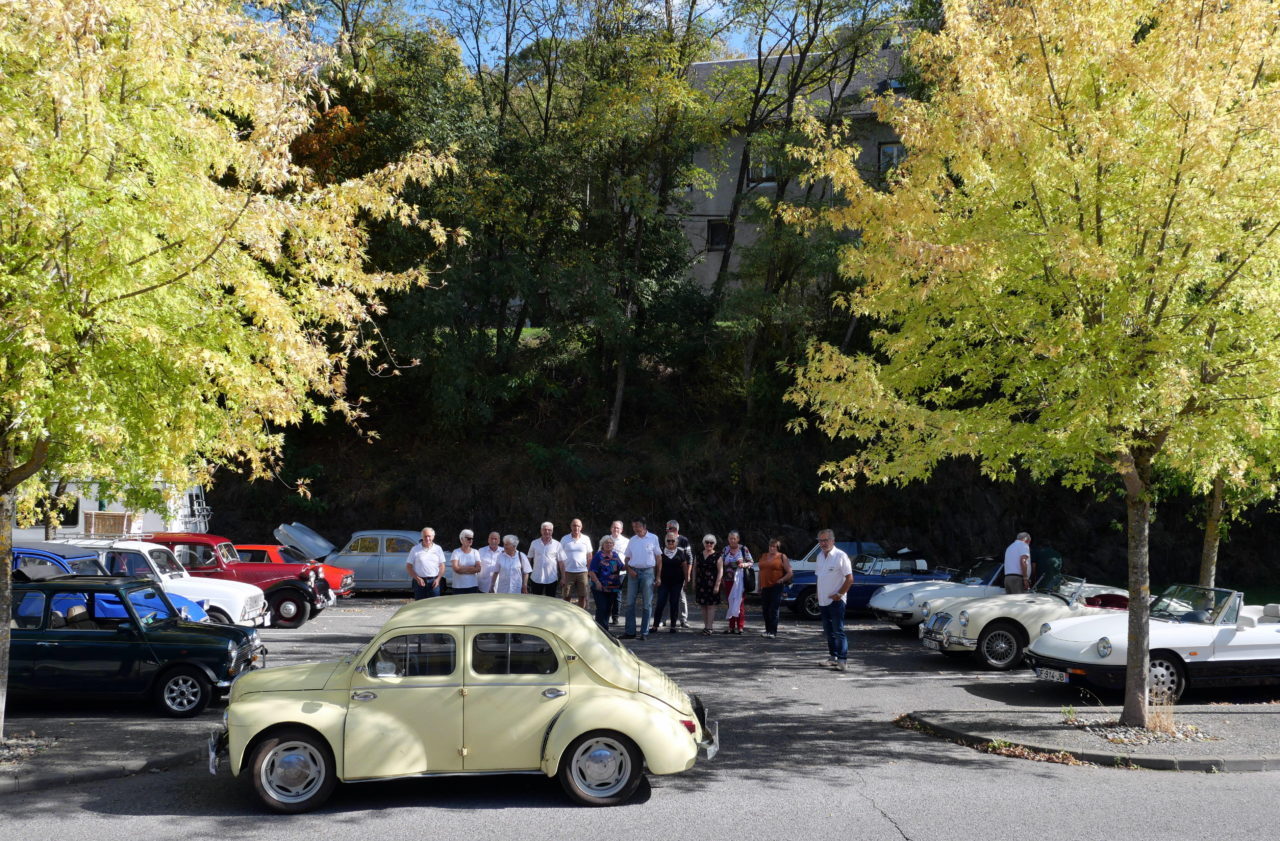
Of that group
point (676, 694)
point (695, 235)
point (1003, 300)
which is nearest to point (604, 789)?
point (676, 694)

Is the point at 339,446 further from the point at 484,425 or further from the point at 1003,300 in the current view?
the point at 1003,300

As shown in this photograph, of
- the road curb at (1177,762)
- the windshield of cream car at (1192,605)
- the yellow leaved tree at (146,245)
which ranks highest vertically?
the yellow leaved tree at (146,245)

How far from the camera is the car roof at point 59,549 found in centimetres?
1457

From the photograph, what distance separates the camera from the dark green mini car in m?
9.68

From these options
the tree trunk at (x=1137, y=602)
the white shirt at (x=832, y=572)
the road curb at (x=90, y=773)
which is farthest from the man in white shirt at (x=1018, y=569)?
the road curb at (x=90, y=773)

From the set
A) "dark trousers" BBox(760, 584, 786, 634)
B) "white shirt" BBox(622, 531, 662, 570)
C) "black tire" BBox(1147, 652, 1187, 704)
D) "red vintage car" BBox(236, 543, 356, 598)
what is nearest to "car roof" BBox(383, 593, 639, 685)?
"black tire" BBox(1147, 652, 1187, 704)

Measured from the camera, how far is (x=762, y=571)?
51.3 feet

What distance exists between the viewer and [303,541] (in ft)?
70.1

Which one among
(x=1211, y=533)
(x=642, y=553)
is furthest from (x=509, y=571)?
(x=1211, y=533)

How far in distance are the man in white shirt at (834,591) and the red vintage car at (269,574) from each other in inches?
348

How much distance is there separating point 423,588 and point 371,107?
17307 mm

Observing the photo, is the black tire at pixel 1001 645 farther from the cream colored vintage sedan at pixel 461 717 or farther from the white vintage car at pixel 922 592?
the cream colored vintage sedan at pixel 461 717

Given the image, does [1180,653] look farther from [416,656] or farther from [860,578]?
[416,656]

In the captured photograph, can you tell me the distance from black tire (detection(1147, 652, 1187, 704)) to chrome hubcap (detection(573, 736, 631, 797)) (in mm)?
6760
